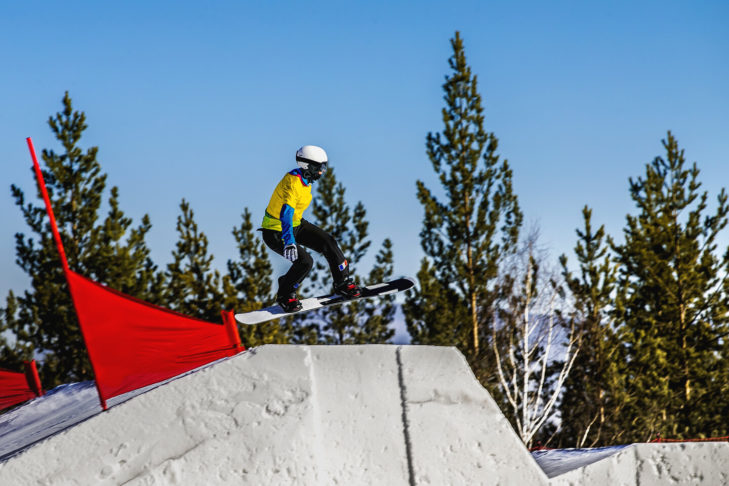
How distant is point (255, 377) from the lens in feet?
14.2

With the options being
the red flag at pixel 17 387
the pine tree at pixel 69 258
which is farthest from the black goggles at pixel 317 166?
the pine tree at pixel 69 258

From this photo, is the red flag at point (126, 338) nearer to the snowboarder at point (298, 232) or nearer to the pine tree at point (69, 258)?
the snowboarder at point (298, 232)

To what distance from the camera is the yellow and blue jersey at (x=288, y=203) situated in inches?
232

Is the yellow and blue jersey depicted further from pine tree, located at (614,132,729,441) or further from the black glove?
pine tree, located at (614,132,729,441)

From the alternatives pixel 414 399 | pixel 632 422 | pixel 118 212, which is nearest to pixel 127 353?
pixel 414 399

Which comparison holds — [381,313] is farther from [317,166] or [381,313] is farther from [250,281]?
[317,166]

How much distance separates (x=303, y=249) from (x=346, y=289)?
73cm

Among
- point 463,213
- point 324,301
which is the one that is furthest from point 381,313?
point 324,301

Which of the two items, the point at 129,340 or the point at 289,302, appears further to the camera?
the point at 289,302

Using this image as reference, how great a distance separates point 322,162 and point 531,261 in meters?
15.2

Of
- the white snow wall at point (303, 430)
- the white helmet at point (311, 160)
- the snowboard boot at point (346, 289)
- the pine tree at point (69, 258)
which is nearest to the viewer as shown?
the white snow wall at point (303, 430)

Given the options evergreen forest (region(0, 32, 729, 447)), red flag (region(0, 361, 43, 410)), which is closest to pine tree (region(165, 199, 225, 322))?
evergreen forest (region(0, 32, 729, 447))

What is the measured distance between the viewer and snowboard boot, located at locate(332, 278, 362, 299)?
267 inches

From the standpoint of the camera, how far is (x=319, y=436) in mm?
4195
